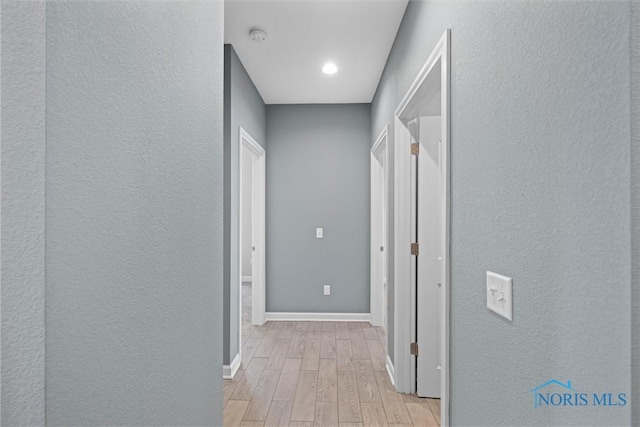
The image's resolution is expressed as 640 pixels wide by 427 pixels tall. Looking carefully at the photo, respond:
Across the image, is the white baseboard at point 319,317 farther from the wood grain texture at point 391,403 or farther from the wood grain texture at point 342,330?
the wood grain texture at point 391,403

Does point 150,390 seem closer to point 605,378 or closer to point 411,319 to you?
point 605,378

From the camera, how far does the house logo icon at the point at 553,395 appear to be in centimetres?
76

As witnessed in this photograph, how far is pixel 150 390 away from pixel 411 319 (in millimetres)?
1888

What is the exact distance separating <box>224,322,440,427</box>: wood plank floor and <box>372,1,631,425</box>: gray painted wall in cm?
101

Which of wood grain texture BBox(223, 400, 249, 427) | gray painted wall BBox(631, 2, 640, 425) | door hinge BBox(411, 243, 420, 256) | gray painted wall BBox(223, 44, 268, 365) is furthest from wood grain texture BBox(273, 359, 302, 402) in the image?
gray painted wall BBox(631, 2, 640, 425)

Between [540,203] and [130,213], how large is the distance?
0.97 m

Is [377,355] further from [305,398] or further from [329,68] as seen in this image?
[329,68]

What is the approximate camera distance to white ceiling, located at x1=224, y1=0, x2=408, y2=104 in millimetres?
2279

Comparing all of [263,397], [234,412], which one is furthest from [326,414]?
[234,412]

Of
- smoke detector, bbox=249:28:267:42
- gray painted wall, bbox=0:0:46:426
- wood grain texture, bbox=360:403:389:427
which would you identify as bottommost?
wood grain texture, bbox=360:403:389:427

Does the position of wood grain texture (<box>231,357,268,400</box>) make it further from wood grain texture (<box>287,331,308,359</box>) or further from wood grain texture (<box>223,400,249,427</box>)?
wood grain texture (<box>287,331,308,359</box>)

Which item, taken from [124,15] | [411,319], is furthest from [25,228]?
[411,319]

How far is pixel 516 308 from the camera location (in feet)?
3.16

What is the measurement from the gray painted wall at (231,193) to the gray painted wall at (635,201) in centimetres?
251
